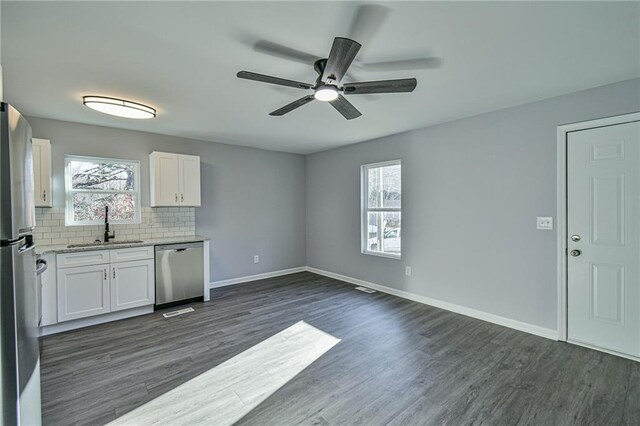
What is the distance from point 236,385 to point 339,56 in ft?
7.98

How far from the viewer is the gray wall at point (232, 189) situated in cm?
383

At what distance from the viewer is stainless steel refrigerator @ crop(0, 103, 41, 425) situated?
1246 millimetres

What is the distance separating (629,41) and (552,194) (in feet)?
4.64

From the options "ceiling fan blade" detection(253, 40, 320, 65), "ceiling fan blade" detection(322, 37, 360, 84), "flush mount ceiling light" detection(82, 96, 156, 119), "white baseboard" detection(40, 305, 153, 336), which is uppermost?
"ceiling fan blade" detection(253, 40, 320, 65)

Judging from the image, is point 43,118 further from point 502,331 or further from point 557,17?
point 502,331

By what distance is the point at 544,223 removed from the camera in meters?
3.04

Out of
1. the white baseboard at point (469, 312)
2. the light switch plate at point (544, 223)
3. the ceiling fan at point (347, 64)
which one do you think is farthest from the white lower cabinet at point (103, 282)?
the light switch plate at point (544, 223)

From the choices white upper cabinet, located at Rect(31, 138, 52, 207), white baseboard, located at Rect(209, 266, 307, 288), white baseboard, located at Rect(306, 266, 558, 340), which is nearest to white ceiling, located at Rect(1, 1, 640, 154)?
white upper cabinet, located at Rect(31, 138, 52, 207)

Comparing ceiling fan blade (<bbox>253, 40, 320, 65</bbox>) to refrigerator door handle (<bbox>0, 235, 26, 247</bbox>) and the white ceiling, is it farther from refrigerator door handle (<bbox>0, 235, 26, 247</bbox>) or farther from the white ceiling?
refrigerator door handle (<bbox>0, 235, 26, 247</bbox>)

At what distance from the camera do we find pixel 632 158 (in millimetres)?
2572

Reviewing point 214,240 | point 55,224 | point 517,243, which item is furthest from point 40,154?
point 517,243

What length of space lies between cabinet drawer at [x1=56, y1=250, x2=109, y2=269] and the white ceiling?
1.63 meters

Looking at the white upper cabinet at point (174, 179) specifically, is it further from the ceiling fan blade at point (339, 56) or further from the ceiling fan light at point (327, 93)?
the ceiling fan blade at point (339, 56)

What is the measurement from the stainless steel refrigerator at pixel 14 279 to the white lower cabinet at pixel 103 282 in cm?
219
